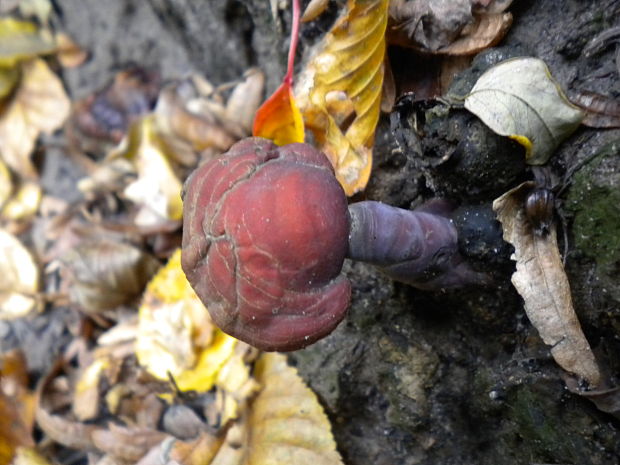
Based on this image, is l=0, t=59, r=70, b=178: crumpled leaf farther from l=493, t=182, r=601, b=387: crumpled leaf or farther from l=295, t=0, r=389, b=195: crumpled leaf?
l=493, t=182, r=601, b=387: crumpled leaf

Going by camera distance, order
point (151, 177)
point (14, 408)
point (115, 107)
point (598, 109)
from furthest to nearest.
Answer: point (115, 107) < point (151, 177) < point (14, 408) < point (598, 109)

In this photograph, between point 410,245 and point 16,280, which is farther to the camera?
point 16,280

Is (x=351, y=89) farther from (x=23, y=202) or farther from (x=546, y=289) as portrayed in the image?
(x=23, y=202)

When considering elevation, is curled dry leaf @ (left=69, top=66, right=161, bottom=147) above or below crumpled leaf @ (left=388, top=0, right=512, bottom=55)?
below

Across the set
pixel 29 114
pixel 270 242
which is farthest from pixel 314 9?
pixel 29 114

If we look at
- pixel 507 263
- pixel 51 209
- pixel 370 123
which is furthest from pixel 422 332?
pixel 51 209

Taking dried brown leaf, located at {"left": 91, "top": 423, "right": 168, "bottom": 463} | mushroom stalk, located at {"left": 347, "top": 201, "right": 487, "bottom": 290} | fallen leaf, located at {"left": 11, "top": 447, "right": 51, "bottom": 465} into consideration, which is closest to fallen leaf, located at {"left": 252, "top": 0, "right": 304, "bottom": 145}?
mushroom stalk, located at {"left": 347, "top": 201, "right": 487, "bottom": 290}

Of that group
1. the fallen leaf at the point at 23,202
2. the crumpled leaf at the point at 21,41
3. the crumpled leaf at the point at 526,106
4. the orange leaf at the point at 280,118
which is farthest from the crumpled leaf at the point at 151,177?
the crumpled leaf at the point at 526,106
